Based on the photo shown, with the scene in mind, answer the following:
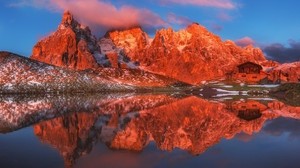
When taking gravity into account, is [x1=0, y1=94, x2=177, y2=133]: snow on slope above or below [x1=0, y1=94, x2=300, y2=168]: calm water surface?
above

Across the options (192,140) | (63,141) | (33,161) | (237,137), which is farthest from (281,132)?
(33,161)

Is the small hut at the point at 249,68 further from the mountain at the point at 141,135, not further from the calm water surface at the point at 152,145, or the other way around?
the calm water surface at the point at 152,145

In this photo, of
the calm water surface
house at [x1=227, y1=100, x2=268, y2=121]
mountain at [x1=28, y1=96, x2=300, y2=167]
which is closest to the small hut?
house at [x1=227, y1=100, x2=268, y2=121]

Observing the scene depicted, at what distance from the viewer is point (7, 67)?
18162 centimetres

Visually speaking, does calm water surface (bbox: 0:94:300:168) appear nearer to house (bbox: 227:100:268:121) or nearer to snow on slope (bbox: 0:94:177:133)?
snow on slope (bbox: 0:94:177:133)

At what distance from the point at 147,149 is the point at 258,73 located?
175 metres

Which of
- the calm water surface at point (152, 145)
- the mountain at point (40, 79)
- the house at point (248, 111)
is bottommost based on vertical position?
the calm water surface at point (152, 145)

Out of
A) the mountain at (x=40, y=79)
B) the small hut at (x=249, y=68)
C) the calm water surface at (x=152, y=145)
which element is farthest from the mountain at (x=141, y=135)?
the small hut at (x=249, y=68)

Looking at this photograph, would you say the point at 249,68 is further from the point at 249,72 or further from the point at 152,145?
the point at 152,145

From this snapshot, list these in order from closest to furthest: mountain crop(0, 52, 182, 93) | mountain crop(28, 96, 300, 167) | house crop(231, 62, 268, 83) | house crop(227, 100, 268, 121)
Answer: mountain crop(28, 96, 300, 167) → house crop(227, 100, 268, 121) → mountain crop(0, 52, 182, 93) → house crop(231, 62, 268, 83)

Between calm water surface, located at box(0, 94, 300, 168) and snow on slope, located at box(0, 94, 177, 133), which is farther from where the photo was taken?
snow on slope, located at box(0, 94, 177, 133)

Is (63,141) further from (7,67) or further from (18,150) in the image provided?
(7,67)

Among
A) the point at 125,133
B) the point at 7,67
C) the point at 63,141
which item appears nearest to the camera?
the point at 63,141

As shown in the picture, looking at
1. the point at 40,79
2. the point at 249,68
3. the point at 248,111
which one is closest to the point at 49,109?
the point at 248,111
